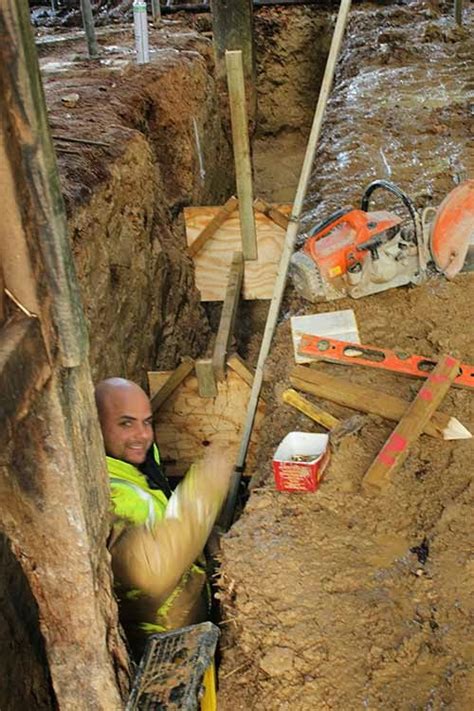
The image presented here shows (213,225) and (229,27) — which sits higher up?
(229,27)

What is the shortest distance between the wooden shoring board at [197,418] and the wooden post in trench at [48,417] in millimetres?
2033

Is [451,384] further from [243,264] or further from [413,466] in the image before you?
[243,264]

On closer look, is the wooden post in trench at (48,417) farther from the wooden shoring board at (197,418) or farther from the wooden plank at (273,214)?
the wooden plank at (273,214)

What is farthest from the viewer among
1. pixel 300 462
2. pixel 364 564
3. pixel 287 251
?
pixel 287 251

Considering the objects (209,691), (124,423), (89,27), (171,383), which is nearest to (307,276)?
(171,383)

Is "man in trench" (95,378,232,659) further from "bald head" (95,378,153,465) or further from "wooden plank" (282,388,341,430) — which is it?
"wooden plank" (282,388,341,430)

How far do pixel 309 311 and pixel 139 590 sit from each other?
1938mm

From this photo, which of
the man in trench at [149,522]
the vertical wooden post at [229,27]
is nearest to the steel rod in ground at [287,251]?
the man in trench at [149,522]

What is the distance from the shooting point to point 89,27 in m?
6.95

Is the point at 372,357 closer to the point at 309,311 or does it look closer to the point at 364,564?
the point at 309,311

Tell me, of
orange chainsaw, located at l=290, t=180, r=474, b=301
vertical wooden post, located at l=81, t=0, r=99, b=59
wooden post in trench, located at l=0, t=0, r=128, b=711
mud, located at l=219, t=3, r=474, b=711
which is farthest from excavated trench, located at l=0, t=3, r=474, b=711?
wooden post in trench, located at l=0, t=0, r=128, b=711

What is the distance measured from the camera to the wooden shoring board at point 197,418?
163 inches

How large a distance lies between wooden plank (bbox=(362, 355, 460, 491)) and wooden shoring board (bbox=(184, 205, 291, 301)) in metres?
1.97

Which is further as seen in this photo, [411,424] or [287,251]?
[287,251]
